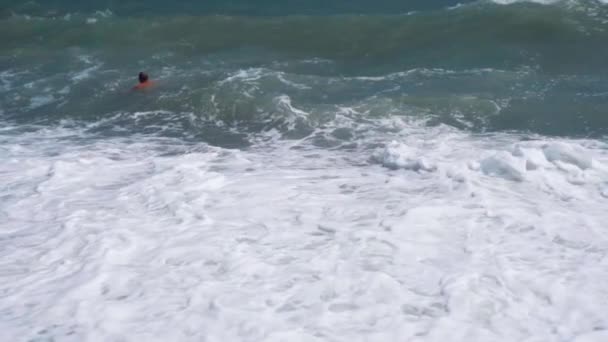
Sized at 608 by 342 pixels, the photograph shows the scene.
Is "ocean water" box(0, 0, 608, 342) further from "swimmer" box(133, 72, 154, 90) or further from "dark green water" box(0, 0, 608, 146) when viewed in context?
"swimmer" box(133, 72, 154, 90)

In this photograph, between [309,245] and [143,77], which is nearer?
[309,245]

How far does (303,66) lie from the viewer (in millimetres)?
13758

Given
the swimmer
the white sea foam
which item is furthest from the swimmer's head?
the white sea foam

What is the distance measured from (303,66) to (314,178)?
5553mm

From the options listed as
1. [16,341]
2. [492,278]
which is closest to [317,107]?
[492,278]

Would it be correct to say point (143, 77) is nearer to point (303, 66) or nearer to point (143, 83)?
point (143, 83)

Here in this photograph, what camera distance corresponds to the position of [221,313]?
5.64 metres

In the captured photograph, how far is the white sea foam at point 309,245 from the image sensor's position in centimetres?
548

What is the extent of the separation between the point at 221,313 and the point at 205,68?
892 cm

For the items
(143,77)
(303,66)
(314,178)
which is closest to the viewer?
(314,178)

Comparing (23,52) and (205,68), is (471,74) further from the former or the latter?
(23,52)

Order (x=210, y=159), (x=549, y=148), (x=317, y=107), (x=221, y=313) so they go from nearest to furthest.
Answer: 1. (x=221, y=313)
2. (x=549, y=148)
3. (x=210, y=159)
4. (x=317, y=107)

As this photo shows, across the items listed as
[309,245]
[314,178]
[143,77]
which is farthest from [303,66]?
[309,245]

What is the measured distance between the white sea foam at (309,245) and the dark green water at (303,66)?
1.54 meters
